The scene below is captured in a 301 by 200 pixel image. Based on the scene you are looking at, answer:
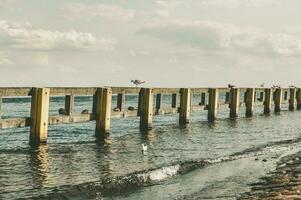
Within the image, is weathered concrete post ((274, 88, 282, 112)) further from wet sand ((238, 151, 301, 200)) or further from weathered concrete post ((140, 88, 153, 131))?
wet sand ((238, 151, 301, 200))

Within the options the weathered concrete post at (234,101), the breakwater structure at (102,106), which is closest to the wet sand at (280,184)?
the breakwater structure at (102,106)

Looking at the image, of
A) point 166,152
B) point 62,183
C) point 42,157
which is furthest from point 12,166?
point 166,152

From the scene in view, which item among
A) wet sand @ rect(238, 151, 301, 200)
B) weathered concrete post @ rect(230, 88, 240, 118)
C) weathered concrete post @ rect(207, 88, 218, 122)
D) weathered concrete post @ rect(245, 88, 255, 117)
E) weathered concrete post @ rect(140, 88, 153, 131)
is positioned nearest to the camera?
wet sand @ rect(238, 151, 301, 200)

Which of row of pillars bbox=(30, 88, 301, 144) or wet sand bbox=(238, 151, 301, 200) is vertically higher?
row of pillars bbox=(30, 88, 301, 144)

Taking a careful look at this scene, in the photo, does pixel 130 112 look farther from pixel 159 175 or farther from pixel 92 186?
pixel 92 186

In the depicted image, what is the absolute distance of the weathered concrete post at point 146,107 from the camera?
20.2m

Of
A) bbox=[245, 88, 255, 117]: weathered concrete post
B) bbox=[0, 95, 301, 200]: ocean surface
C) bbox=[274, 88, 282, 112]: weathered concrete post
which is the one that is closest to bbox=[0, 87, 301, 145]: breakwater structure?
bbox=[0, 95, 301, 200]: ocean surface

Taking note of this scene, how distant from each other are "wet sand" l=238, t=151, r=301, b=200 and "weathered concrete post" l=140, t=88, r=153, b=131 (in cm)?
759

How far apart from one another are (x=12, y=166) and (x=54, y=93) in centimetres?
339

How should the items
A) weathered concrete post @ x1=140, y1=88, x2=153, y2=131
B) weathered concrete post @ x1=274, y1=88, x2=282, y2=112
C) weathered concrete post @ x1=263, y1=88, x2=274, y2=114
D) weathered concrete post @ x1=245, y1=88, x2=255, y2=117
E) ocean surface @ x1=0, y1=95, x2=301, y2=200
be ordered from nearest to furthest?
ocean surface @ x1=0, y1=95, x2=301, y2=200 → weathered concrete post @ x1=140, y1=88, x2=153, y2=131 → weathered concrete post @ x1=245, y1=88, x2=255, y2=117 → weathered concrete post @ x1=263, y1=88, x2=274, y2=114 → weathered concrete post @ x1=274, y1=88, x2=282, y2=112

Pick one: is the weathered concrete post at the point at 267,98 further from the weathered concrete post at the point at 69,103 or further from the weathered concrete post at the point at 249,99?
the weathered concrete post at the point at 69,103

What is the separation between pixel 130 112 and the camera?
19281 millimetres

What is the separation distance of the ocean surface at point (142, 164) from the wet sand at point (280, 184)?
30cm

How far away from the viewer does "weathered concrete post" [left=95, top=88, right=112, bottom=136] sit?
17.6 metres
